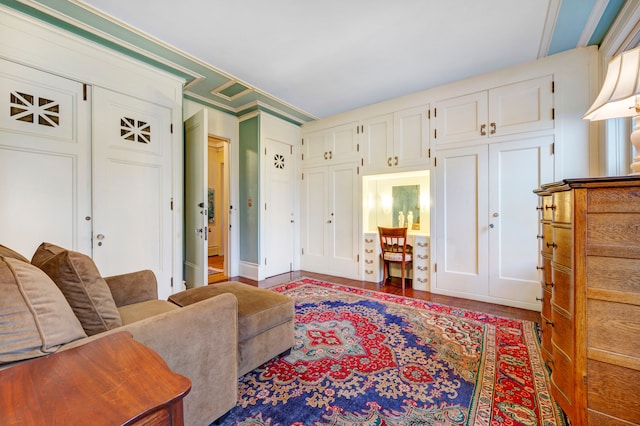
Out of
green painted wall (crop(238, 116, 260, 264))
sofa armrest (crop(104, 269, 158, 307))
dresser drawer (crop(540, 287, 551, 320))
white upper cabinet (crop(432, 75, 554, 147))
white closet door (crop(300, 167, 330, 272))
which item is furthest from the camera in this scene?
white closet door (crop(300, 167, 330, 272))

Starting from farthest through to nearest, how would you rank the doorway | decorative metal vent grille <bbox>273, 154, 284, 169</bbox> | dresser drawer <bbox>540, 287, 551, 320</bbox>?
the doorway < decorative metal vent grille <bbox>273, 154, 284, 169</bbox> < dresser drawer <bbox>540, 287, 551, 320</bbox>

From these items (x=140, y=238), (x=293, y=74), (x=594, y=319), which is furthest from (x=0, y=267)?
(x=293, y=74)

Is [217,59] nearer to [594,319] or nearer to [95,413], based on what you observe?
[95,413]

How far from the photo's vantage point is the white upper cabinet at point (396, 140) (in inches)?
135

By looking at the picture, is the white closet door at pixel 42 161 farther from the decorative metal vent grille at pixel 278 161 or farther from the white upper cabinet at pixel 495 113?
the white upper cabinet at pixel 495 113

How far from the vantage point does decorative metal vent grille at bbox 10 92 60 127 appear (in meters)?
2.00

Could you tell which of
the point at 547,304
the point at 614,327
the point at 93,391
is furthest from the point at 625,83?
the point at 93,391

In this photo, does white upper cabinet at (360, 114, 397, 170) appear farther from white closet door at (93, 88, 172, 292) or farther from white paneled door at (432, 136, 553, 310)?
white closet door at (93, 88, 172, 292)

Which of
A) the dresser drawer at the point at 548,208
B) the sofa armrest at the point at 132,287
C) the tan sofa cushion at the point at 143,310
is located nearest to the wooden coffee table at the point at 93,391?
the tan sofa cushion at the point at 143,310

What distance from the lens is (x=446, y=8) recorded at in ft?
6.61

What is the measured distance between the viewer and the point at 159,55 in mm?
2602

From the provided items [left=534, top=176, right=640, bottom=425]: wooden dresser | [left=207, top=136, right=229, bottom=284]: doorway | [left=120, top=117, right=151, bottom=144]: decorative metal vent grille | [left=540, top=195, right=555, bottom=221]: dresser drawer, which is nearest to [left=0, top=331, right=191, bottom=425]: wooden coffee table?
[left=534, top=176, right=640, bottom=425]: wooden dresser

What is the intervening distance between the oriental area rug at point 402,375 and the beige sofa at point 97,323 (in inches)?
11.2

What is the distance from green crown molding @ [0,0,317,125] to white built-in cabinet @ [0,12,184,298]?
0.29ft
